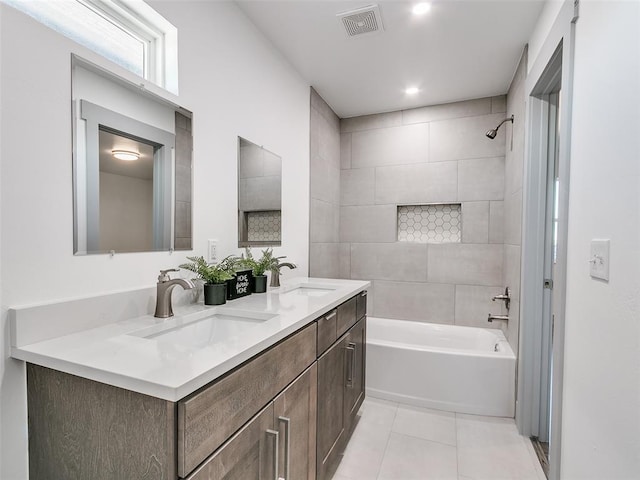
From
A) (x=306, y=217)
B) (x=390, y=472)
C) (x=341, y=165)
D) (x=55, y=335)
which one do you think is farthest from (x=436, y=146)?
A: (x=55, y=335)

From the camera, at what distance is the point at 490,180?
9.56ft

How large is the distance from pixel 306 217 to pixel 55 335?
190 centimetres

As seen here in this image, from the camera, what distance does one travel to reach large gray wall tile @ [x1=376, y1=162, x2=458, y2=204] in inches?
120

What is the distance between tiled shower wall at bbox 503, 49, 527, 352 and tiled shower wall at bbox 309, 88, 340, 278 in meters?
1.50

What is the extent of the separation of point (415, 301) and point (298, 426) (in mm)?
2217

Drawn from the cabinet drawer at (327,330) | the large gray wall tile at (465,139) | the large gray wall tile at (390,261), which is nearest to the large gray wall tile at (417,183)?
the large gray wall tile at (465,139)

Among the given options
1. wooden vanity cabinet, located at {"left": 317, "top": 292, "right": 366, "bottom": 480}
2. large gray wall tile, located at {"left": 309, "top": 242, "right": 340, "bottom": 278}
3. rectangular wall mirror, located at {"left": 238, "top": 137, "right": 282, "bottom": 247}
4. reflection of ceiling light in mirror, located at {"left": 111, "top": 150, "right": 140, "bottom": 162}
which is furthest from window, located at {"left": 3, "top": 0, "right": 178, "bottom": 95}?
large gray wall tile, located at {"left": 309, "top": 242, "right": 340, "bottom": 278}

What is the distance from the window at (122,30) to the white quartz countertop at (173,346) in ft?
3.14

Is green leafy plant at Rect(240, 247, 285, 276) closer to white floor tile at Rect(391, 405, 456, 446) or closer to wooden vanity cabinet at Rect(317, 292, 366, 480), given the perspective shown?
wooden vanity cabinet at Rect(317, 292, 366, 480)

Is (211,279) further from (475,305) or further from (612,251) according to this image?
(475,305)

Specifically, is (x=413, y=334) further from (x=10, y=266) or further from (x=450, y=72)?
(x=10, y=266)

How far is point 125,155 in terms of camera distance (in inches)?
47.6

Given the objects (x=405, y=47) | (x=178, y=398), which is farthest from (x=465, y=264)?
(x=178, y=398)

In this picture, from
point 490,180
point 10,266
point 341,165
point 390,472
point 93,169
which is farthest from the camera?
point 341,165
